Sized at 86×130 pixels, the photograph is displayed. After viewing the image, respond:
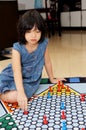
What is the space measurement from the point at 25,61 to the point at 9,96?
0.20m

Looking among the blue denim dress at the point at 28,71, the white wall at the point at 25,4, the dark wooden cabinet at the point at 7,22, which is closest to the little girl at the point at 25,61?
the blue denim dress at the point at 28,71

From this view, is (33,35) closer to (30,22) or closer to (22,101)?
(30,22)

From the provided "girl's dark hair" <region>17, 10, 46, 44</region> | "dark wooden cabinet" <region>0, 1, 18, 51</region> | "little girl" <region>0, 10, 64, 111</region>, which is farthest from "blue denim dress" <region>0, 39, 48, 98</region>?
"dark wooden cabinet" <region>0, 1, 18, 51</region>

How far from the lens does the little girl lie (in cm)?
116

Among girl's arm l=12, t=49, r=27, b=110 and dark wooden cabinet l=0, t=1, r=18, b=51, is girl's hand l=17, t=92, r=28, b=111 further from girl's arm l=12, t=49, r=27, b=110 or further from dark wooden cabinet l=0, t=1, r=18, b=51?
dark wooden cabinet l=0, t=1, r=18, b=51

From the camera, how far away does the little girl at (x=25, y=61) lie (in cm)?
116

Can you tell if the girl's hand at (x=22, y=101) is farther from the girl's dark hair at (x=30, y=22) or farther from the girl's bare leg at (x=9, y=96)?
the girl's dark hair at (x=30, y=22)

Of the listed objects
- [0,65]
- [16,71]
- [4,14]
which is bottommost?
[0,65]

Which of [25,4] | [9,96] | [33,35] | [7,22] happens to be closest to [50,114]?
[9,96]

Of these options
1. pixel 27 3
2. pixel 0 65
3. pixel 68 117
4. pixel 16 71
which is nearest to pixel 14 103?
pixel 16 71

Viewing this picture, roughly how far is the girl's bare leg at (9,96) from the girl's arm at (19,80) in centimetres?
6

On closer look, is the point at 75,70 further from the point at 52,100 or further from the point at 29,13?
the point at 29,13

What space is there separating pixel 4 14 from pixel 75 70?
1.12m

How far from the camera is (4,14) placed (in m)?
2.62
